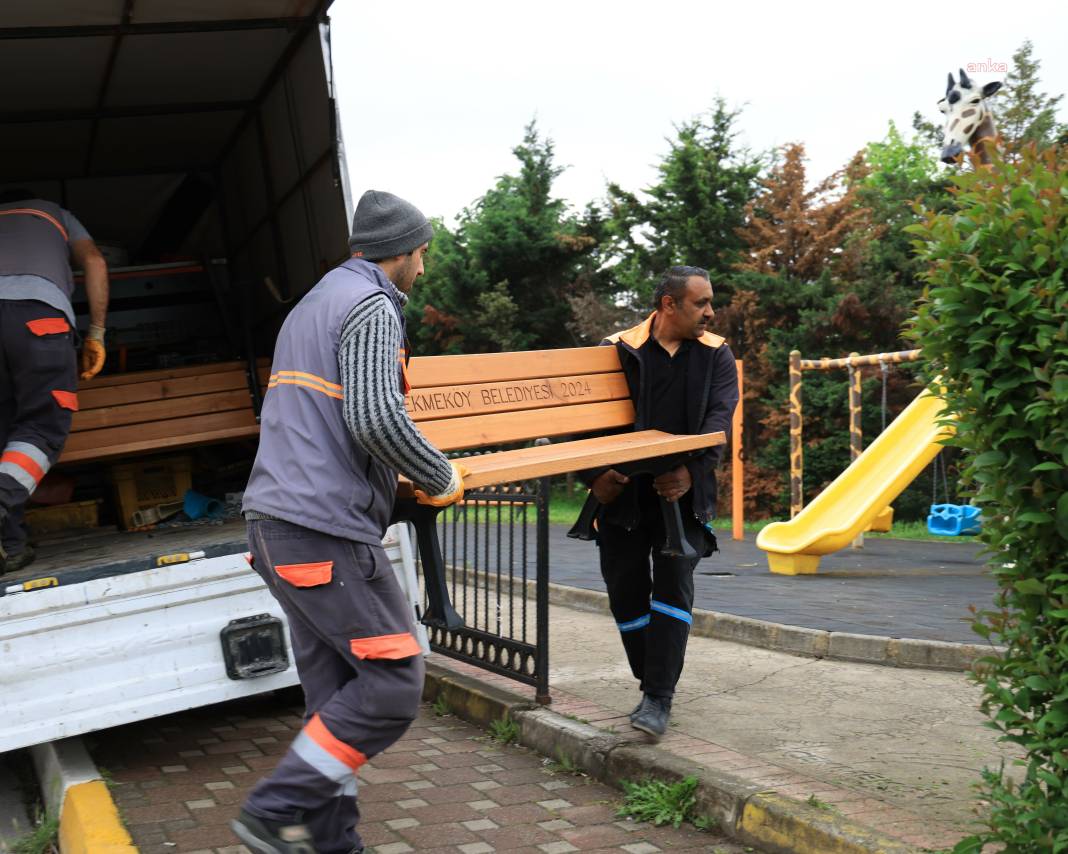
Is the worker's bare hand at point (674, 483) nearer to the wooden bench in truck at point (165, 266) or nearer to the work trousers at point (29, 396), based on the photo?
the wooden bench in truck at point (165, 266)

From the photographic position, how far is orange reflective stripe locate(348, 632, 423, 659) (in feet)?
10.6

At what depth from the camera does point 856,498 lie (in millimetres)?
11203

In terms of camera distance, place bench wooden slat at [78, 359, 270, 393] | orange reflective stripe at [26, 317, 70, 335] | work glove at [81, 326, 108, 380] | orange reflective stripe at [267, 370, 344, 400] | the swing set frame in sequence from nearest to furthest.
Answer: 1. orange reflective stripe at [267, 370, 344, 400]
2. orange reflective stripe at [26, 317, 70, 335]
3. work glove at [81, 326, 108, 380]
4. bench wooden slat at [78, 359, 270, 393]
5. the swing set frame

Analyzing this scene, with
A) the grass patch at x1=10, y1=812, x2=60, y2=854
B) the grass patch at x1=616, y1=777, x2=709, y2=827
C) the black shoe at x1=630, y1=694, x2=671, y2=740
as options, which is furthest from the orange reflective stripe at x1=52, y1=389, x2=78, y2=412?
the grass patch at x1=616, y1=777, x2=709, y2=827

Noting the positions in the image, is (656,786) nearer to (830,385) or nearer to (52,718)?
(52,718)

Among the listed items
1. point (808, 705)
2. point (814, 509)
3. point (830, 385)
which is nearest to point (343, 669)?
point (808, 705)

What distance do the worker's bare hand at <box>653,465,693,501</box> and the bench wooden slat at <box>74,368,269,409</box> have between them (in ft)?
10.1

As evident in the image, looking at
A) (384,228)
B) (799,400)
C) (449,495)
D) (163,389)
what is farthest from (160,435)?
(799,400)

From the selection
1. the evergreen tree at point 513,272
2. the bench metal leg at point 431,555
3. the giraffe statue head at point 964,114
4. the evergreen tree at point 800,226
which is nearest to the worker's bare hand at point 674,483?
the bench metal leg at point 431,555

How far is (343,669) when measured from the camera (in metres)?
3.49

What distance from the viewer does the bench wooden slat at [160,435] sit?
6.18 metres

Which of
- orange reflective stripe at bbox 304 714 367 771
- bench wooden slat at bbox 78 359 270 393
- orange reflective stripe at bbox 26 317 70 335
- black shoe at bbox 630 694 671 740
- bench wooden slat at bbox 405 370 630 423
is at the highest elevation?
orange reflective stripe at bbox 26 317 70 335

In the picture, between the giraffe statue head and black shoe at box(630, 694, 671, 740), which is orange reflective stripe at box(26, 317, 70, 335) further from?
the giraffe statue head

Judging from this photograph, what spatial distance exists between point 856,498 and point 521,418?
7102 mm
